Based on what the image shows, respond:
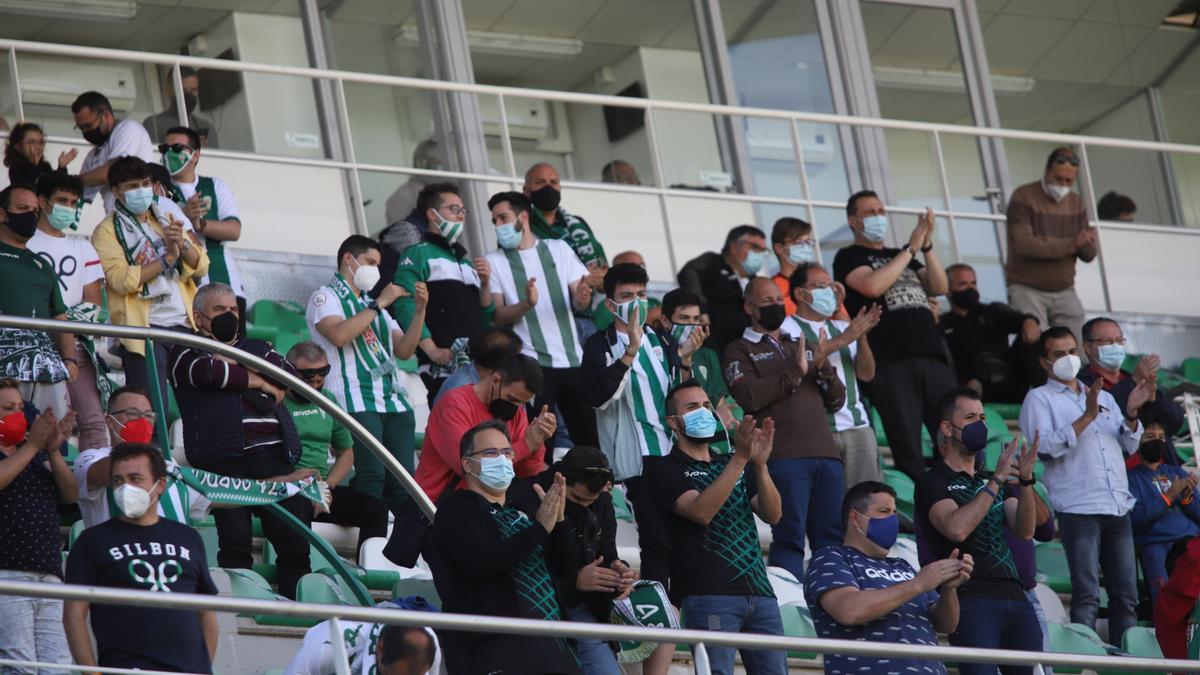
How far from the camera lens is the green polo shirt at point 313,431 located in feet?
26.9

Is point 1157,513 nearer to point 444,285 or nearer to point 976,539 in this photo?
point 976,539

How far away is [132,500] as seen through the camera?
251 inches

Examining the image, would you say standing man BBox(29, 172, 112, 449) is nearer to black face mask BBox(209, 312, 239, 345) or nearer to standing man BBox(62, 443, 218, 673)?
black face mask BBox(209, 312, 239, 345)

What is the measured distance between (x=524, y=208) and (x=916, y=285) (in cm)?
197

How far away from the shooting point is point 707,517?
7.09m

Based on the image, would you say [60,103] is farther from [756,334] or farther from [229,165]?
[756,334]

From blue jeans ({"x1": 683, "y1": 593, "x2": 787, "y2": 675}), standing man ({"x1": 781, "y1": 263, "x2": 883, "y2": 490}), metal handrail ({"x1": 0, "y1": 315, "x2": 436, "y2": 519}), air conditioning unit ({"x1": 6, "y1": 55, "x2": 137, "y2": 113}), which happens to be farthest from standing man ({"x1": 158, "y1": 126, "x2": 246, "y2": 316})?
blue jeans ({"x1": 683, "y1": 593, "x2": 787, "y2": 675})

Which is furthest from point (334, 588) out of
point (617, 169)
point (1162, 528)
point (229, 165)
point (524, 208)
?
point (617, 169)

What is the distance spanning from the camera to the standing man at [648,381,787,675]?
703 cm

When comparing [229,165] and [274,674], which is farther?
[229,165]

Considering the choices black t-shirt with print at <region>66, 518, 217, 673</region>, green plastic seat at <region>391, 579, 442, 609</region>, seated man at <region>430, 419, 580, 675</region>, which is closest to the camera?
black t-shirt with print at <region>66, 518, 217, 673</region>

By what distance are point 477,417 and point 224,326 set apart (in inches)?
42.1

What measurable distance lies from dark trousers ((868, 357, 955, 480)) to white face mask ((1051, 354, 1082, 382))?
1.85 ft

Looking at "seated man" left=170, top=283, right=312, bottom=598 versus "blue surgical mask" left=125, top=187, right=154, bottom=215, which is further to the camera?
"blue surgical mask" left=125, top=187, right=154, bottom=215
